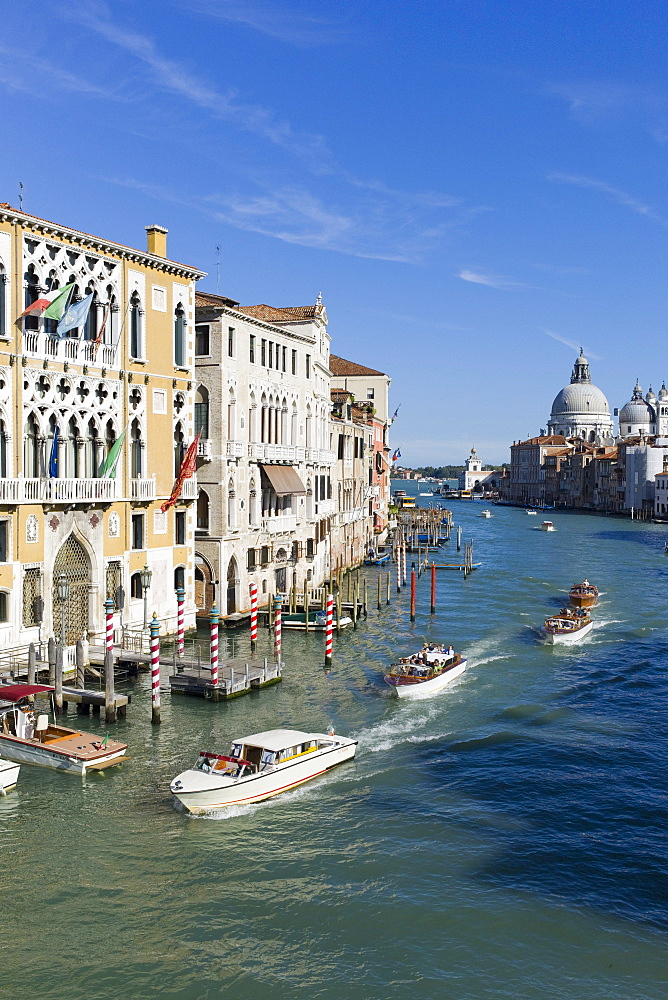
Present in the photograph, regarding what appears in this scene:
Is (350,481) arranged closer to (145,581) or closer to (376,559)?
(376,559)

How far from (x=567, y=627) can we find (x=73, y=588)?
1789cm

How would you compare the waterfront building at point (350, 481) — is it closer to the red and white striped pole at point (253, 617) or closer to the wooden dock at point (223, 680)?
the red and white striped pole at point (253, 617)

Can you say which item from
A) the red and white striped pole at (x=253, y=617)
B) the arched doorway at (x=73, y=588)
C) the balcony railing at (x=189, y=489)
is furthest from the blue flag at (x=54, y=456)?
the red and white striped pole at (x=253, y=617)

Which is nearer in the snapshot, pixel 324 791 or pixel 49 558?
pixel 324 791

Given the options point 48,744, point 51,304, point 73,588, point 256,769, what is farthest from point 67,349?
point 256,769

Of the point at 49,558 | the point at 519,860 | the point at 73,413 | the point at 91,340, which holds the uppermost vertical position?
the point at 91,340

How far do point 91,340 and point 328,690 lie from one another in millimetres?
11651

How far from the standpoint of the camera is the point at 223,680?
80.9 ft

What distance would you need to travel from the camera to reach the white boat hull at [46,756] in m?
18.8

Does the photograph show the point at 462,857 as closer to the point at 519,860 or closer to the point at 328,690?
the point at 519,860

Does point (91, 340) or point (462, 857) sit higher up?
point (91, 340)

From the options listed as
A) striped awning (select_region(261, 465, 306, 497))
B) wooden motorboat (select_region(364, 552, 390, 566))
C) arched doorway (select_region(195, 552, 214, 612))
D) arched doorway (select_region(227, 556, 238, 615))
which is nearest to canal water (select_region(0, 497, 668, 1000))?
arched doorway (select_region(195, 552, 214, 612))

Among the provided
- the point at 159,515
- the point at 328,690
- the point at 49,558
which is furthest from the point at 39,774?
the point at 159,515

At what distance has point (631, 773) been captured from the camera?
19.9m
